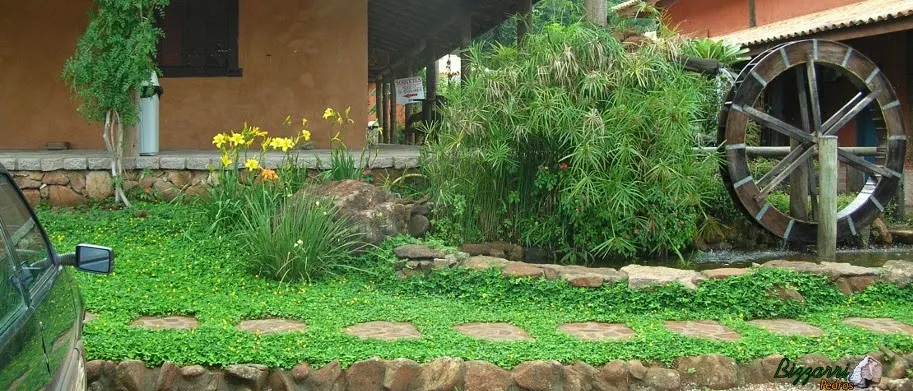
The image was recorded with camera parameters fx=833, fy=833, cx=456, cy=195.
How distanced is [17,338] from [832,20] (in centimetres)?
1195

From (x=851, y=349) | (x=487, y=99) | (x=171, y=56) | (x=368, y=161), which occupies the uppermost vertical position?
(x=171, y=56)

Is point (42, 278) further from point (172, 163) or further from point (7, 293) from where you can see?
point (172, 163)

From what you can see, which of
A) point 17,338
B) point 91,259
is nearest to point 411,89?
point 91,259

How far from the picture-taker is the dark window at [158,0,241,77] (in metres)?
10.3

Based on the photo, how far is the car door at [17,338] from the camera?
221 cm

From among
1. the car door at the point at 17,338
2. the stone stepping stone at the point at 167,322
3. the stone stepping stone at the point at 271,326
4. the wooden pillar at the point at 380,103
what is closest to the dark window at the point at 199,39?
the stone stepping stone at the point at 167,322

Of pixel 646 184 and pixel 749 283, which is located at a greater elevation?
pixel 646 184

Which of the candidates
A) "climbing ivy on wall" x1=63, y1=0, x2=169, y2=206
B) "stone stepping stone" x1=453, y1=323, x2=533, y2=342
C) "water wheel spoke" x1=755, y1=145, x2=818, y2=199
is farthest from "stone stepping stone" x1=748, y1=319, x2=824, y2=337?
"climbing ivy on wall" x1=63, y1=0, x2=169, y2=206

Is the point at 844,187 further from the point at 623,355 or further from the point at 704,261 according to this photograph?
the point at 623,355

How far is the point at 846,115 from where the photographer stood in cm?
978

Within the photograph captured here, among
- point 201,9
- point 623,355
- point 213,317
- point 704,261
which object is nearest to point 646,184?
point 704,261

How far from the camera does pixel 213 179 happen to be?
8266 mm

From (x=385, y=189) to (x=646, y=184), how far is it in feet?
7.90

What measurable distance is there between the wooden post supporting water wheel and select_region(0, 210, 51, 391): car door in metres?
7.59
